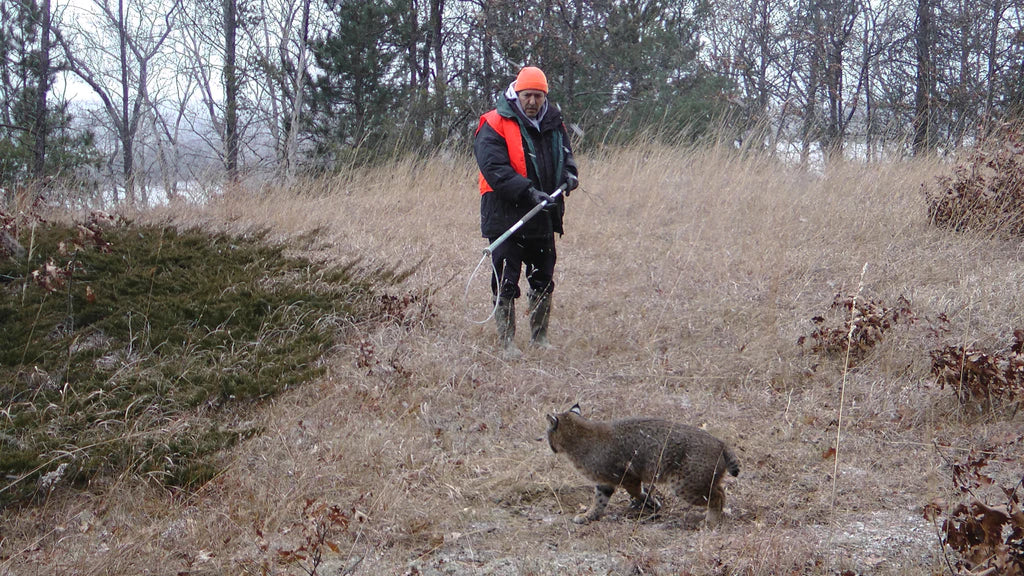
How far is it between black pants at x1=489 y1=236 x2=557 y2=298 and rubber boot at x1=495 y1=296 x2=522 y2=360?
78 mm

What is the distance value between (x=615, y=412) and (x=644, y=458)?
170cm

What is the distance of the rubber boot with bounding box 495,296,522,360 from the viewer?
6.82 metres

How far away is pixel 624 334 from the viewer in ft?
24.3

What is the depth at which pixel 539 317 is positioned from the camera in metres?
7.01

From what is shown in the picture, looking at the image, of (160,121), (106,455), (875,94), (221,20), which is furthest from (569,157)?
(160,121)

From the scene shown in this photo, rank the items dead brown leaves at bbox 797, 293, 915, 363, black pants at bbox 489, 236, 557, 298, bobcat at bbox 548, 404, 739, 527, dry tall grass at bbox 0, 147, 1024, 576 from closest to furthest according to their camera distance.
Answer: dry tall grass at bbox 0, 147, 1024, 576
bobcat at bbox 548, 404, 739, 527
dead brown leaves at bbox 797, 293, 915, 363
black pants at bbox 489, 236, 557, 298

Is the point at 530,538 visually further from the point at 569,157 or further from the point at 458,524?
the point at 569,157

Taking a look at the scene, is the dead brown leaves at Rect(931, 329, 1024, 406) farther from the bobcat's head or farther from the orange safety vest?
the orange safety vest

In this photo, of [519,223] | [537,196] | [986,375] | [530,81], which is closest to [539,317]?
[519,223]

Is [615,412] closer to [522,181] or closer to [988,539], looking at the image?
[522,181]

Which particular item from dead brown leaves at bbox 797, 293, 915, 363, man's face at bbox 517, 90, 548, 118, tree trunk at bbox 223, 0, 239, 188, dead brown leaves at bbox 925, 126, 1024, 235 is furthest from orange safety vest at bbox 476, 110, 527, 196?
tree trunk at bbox 223, 0, 239, 188

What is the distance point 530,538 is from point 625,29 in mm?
14884

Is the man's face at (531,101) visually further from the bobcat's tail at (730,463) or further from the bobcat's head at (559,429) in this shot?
the bobcat's tail at (730,463)

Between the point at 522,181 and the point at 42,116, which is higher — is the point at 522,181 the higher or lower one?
the lower one
